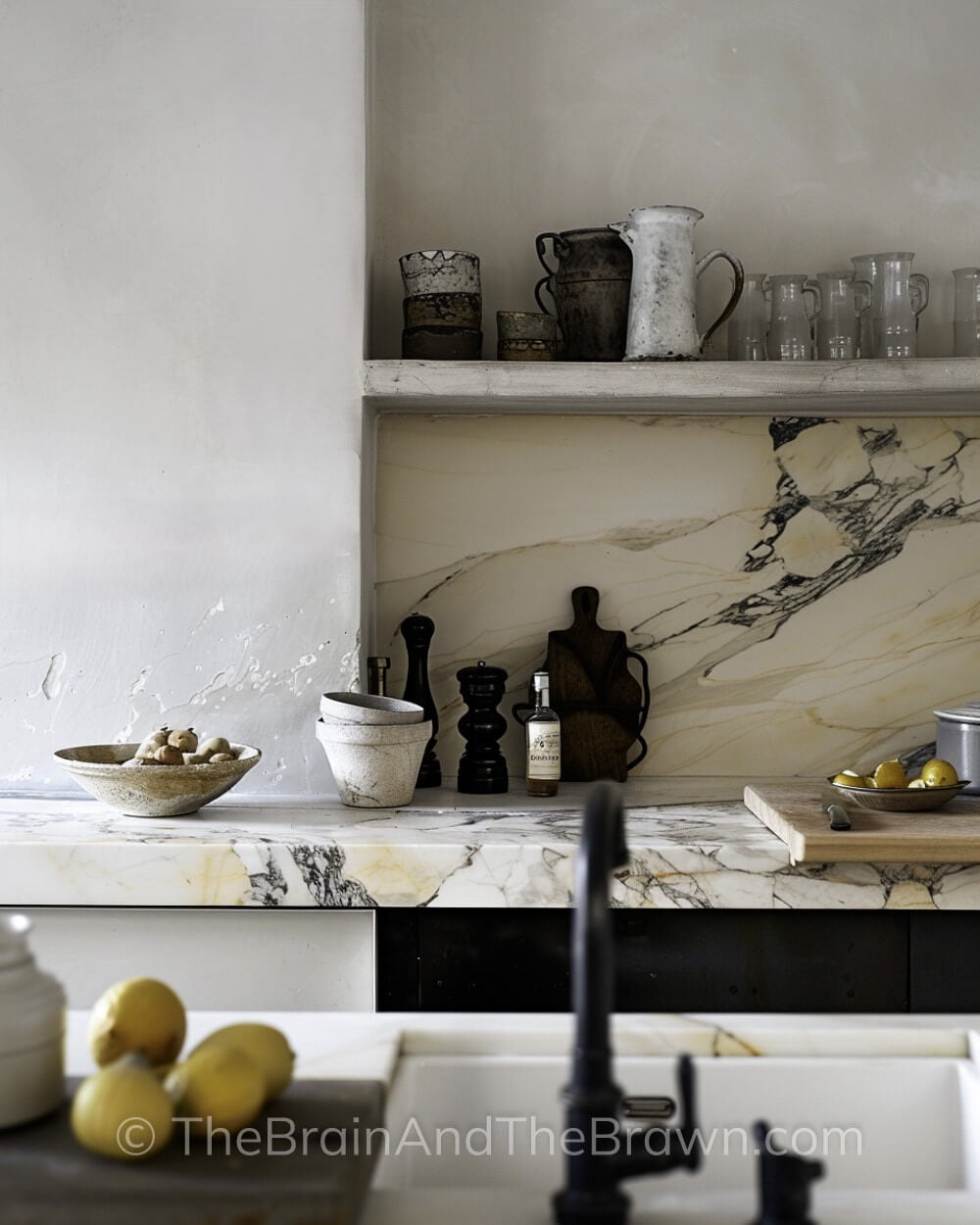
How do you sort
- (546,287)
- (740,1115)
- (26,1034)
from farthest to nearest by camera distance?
(546,287), (740,1115), (26,1034)

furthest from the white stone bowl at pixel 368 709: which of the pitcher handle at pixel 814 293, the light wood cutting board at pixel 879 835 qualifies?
the pitcher handle at pixel 814 293

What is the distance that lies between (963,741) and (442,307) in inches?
45.1

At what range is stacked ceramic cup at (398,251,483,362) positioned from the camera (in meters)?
2.24

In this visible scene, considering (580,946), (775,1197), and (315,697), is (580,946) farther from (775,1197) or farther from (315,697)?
(315,697)

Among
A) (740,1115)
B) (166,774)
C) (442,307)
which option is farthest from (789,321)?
(740,1115)

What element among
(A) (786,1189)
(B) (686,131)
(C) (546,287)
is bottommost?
(A) (786,1189)

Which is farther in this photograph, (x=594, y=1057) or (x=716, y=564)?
(x=716, y=564)

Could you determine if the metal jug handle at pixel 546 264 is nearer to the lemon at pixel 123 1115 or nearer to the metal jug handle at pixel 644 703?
the metal jug handle at pixel 644 703

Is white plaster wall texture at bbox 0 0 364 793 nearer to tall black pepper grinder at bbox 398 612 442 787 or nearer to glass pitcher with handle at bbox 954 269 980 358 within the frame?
tall black pepper grinder at bbox 398 612 442 787

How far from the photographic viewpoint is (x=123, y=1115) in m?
0.75

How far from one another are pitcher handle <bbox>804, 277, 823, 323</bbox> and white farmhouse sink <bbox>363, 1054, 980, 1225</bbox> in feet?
5.05

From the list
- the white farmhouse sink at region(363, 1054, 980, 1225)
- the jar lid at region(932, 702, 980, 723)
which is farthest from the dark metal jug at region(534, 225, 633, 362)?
the white farmhouse sink at region(363, 1054, 980, 1225)

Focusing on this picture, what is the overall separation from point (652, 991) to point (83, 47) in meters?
1.86

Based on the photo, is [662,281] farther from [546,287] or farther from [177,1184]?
[177,1184]
